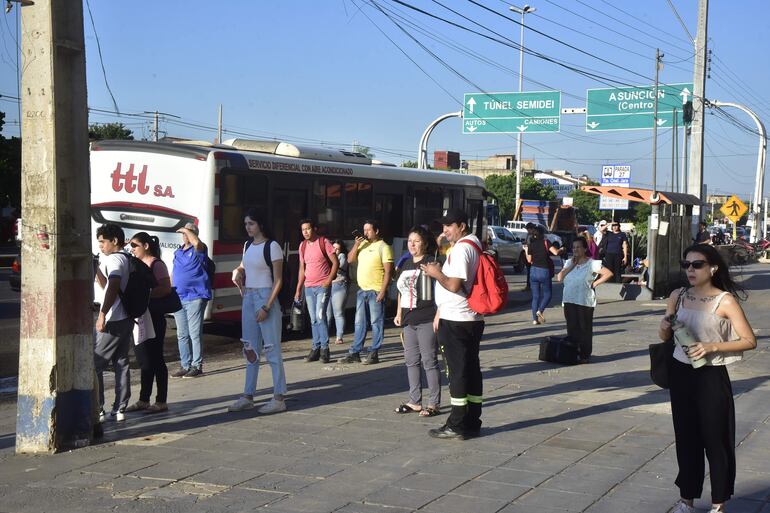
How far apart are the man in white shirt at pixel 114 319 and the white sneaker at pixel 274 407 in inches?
46.1

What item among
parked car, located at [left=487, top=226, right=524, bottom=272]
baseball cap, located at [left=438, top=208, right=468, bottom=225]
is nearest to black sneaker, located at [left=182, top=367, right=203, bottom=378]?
baseball cap, located at [left=438, top=208, right=468, bottom=225]

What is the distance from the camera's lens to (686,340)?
529 centimetres

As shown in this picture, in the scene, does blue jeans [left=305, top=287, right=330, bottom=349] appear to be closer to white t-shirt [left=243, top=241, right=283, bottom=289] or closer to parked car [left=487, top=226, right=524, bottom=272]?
white t-shirt [left=243, top=241, right=283, bottom=289]

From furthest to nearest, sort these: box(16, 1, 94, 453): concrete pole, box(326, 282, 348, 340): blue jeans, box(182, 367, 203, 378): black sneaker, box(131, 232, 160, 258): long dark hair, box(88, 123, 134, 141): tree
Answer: box(88, 123, 134, 141): tree
box(326, 282, 348, 340): blue jeans
box(182, 367, 203, 378): black sneaker
box(131, 232, 160, 258): long dark hair
box(16, 1, 94, 453): concrete pole

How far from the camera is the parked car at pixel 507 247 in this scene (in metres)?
34.1

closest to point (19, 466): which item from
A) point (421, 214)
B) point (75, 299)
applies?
point (75, 299)

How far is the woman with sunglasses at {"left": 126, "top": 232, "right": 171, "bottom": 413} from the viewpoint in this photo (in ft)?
27.6

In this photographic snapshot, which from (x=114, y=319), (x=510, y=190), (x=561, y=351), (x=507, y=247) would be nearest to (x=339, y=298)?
(x=561, y=351)

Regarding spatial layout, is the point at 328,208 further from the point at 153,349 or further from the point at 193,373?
A: the point at 153,349

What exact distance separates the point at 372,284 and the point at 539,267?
5077 mm

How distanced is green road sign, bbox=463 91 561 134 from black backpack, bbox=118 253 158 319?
25632mm

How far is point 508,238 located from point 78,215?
28853 millimetres

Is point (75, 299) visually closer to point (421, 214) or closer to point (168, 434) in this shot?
point (168, 434)

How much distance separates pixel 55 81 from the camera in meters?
6.71
